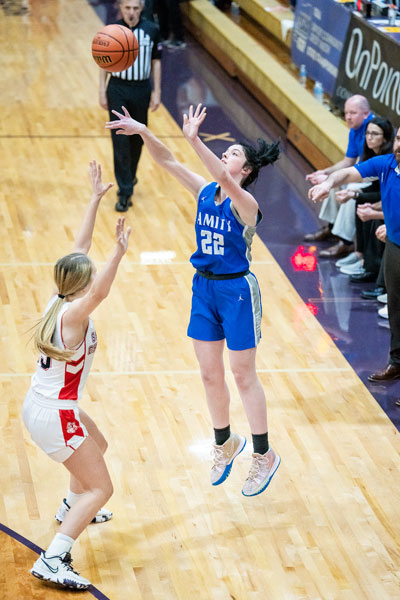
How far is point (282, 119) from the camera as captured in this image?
1177cm

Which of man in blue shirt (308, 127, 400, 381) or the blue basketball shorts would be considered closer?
the blue basketball shorts

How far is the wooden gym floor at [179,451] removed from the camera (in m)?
4.73

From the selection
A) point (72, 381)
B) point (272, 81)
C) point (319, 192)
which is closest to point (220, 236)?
point (319, 192)

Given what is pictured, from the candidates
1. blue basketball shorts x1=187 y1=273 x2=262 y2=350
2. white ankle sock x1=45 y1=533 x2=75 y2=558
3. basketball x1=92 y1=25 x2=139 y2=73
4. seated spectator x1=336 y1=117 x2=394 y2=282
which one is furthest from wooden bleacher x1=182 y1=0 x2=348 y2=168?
white ankle sock x1=45 y1=533 x2=75 y2=558

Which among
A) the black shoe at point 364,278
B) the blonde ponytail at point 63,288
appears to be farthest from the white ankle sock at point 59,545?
the black shoe at point 364,278

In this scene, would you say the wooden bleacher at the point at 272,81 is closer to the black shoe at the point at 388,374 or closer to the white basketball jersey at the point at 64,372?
the black shoe at the point at 388,374

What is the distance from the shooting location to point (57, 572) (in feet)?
14.7

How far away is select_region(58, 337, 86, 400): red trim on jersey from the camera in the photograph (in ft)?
14.3

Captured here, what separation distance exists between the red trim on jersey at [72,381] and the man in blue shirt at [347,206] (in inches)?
155

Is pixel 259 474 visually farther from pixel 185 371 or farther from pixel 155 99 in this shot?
pixel 155 99

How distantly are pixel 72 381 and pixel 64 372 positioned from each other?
7cm

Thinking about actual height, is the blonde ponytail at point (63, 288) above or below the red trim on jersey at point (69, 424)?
above

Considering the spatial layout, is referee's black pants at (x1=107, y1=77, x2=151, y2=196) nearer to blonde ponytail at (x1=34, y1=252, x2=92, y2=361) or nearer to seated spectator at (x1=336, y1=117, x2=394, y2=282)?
seated spectator at (x1=336, y1=117, x2=394, y2=282)

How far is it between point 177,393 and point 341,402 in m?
1.08
